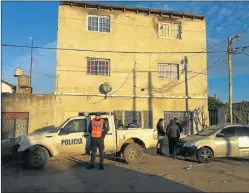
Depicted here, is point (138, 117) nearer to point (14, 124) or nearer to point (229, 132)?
point (14, 124)

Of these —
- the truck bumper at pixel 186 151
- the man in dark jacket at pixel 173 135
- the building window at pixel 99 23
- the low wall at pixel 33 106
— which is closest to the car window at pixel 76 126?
the truck bumper at pixel 186 151

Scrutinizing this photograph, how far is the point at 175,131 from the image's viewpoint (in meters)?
15.1

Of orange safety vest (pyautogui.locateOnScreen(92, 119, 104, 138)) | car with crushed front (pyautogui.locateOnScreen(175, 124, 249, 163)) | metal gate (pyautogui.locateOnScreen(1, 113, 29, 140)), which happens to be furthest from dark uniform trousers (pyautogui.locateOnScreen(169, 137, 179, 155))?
metal gate (pyautogui.locateOnScreen(1, 113, 29, 140))

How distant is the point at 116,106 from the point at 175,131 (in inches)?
271

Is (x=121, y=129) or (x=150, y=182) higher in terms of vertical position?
(x=121, y=129)

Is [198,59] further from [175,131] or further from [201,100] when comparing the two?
[175,131]

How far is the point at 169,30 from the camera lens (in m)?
23.2

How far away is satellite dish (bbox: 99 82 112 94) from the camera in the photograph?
68.6 ft

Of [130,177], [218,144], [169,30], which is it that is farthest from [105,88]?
[130,177]

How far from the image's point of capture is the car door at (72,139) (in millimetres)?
12211

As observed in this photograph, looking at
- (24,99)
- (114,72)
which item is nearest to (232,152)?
(114,72)

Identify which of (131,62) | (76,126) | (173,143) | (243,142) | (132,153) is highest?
(131,62)

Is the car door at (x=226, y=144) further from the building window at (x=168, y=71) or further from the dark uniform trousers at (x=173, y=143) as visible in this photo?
the building window at (x=168, y=71)

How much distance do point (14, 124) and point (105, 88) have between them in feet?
18.6
